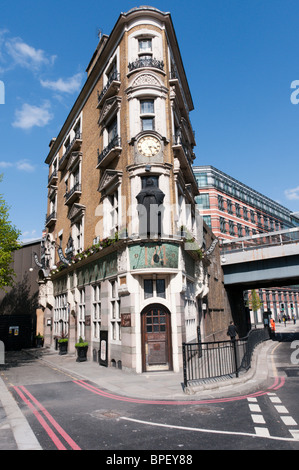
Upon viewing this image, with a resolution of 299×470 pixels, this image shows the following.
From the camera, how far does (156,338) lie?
51.0 ft

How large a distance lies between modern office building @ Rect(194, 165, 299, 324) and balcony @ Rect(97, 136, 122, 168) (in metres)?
35.3

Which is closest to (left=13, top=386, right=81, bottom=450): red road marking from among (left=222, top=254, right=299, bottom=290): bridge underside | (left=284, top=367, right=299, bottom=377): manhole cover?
(left=284, top=367, right=299, bottom=377): manhole cover

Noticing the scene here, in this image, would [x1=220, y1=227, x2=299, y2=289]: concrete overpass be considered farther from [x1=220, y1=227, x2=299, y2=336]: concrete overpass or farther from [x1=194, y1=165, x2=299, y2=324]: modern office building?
[x1=194, y1=165, x2=299, y2=324]: modern office building

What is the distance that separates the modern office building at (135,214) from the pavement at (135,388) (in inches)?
50.7

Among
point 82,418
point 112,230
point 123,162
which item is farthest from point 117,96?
point 82,418

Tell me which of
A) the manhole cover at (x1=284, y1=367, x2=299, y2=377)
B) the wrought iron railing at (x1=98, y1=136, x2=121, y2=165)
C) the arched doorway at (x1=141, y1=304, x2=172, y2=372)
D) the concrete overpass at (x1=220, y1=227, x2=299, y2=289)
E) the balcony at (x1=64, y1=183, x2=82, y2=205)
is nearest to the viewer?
the manhole cover at (x1=284, y1=367, x2=299, y2=377)

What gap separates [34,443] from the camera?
682 centimetres

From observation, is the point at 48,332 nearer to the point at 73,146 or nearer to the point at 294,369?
the point at 73,146

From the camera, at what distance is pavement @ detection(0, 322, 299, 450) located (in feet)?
24.4

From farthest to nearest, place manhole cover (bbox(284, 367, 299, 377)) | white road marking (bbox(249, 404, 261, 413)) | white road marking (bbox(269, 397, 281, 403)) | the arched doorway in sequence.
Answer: the arched doorway, manhole cover (bbox(284, 367, 299, 377)), white road marking (bbox(269, 397, 281, 403)), white road marking (bbox(249, 404, 261, 413))

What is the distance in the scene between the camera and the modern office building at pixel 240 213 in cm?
6368

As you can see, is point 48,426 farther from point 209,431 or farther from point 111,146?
point 111,146

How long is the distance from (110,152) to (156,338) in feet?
34.0

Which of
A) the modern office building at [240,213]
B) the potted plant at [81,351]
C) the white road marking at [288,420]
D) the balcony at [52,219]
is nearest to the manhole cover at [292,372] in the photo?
the white road marking at [288,420]
